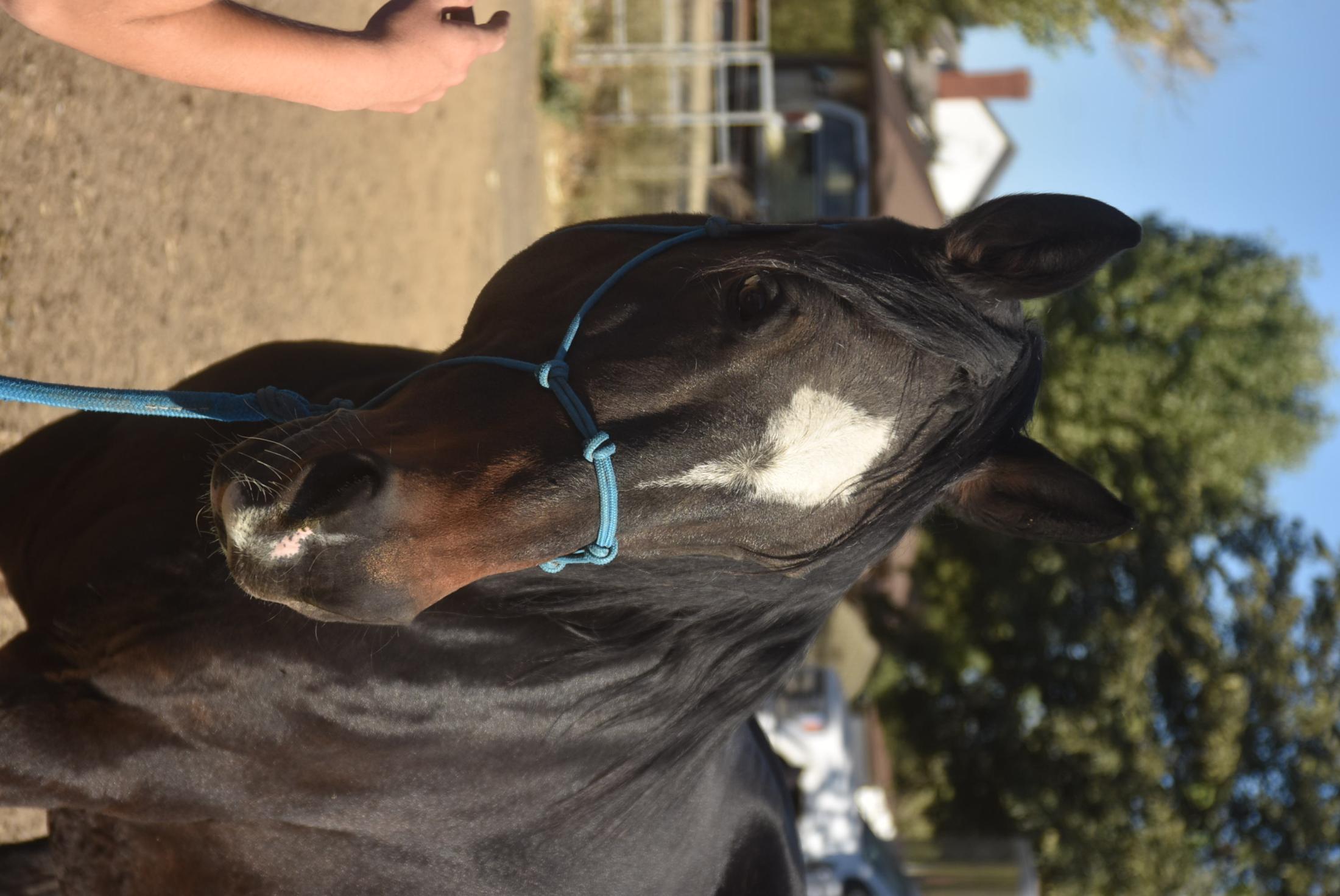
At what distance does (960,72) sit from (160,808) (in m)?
25.3

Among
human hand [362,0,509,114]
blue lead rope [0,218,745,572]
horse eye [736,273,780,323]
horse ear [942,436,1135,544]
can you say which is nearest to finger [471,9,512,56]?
human hand [362,0,509,114]

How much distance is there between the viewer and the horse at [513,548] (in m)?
1.59

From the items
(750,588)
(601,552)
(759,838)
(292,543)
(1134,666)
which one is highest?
(292,543)

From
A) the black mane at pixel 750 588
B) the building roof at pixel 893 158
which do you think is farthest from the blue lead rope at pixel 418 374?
the building roof at pixel 893 158

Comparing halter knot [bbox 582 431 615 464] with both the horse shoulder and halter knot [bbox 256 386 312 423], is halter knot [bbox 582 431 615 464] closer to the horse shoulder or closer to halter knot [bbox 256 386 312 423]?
halter knot [bbox 256 386 312 423]

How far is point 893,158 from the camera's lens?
16.3 meters

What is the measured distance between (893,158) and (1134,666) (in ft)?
28.7

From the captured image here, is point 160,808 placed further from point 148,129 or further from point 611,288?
point 148,129

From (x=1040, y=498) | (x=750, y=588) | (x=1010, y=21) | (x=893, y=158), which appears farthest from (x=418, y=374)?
(x=1010, y=21)

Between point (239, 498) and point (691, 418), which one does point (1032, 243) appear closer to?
point (691, 418)

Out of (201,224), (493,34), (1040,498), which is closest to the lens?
(493,34)

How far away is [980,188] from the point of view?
2539 cm

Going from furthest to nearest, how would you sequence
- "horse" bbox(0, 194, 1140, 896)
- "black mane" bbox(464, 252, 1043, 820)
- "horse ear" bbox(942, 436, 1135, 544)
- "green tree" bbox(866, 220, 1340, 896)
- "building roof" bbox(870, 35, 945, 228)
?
"building roof" bbox(870, 35, 945, 228), "green tree" bbox(866, 220, 1340, 896), "horse ear" bbox(942, 436, 1135, 544), "black mane" bbox(464, 252, 1043, 820), "horse" bbox(0, 194, 1140, 896)

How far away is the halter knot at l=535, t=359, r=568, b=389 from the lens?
1.73 meters
